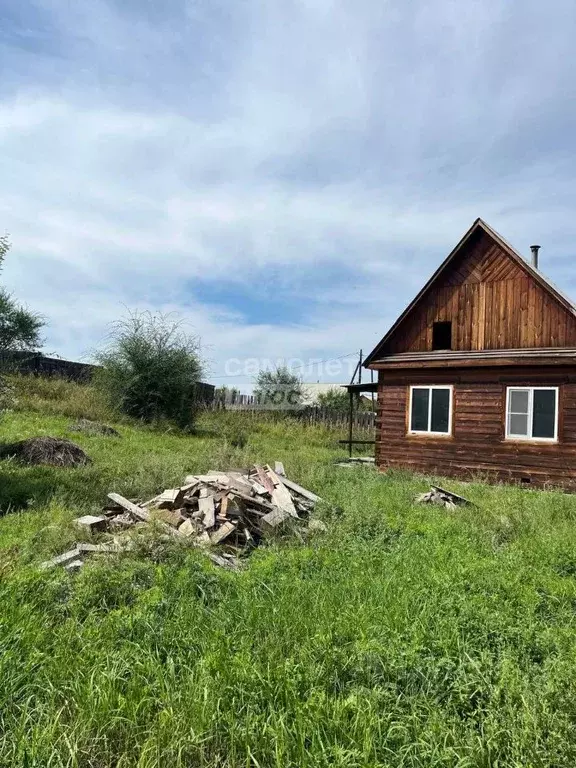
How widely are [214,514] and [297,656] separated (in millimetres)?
3980

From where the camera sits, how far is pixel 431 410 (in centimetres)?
1438

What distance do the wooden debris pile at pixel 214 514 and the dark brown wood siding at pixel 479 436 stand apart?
20.3 feet

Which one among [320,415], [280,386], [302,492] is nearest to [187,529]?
[302,492]

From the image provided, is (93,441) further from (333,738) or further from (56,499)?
(333,738)

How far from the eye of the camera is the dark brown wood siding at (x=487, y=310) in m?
12.8

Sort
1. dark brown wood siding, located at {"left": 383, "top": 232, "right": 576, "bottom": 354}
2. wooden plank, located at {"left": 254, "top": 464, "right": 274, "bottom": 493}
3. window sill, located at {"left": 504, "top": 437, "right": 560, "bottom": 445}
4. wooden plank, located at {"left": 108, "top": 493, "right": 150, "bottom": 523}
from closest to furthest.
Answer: wooden plank, located at {"left": 108, "top": 493, "right": 150, "bottom": 523} < wooden plank, located at {"left": 254, "top": 464, "right": 274, "bottom": 493} < window sill, located at {"left": 504, "top": 437, "right": 560, "bottom": 445} < dark brown wood siding, located at {"left": 383, "top": 232, "right": 576, "bottom": 354}

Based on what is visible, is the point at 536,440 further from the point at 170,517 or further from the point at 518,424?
the point at 170,517

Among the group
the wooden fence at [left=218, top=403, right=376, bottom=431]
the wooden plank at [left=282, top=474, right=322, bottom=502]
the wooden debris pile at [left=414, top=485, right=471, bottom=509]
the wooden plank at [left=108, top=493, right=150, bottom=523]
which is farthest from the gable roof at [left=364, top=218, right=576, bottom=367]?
the wooden fence at [left=218, top=403, right=376, bottom=431]

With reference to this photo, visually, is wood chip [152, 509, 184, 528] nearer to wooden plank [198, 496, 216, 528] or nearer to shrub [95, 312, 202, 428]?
wooden plank [198, 496, 216, 528]

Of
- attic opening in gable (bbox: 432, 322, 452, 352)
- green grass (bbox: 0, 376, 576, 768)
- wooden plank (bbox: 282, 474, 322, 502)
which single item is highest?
attic opening in gable (bbox: 432, 322, 452, 352)

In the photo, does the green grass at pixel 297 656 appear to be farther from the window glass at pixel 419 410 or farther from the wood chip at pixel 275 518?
the window glass at pixel 419 410

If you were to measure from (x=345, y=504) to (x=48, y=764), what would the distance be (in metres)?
6.04

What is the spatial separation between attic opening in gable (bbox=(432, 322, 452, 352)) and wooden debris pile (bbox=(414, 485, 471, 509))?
5.92 meters

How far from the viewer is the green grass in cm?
260
